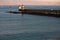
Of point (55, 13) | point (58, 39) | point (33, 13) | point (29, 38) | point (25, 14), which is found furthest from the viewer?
point (25, 14)

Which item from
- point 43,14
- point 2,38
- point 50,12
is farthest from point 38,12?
point 2,38

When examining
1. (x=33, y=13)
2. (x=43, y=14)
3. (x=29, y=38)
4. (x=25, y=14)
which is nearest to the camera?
(x=29, y=38)

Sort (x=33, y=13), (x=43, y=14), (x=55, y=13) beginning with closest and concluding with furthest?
(x=55, y=13)
(x=43, y=14)
(x=33, y=13)

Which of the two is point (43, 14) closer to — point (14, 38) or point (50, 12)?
point (50, 12)

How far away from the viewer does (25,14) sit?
81125 millimetres

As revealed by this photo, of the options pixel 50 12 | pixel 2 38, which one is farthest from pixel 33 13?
pixel 2 38

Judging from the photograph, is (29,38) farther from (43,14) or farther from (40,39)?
(43,14)

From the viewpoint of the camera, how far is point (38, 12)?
71000 mm

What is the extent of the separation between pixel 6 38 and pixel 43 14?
40.6m

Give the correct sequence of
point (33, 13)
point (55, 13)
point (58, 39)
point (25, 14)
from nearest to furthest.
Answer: point (58, 39)
point (55, 13)
point (33, 13)
point (25, 14)

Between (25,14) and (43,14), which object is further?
(25,14)

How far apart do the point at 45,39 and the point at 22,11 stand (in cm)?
5674

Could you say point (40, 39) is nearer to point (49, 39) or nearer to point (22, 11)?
point (49, 39)

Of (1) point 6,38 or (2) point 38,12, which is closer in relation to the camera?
(1) point 6,38
